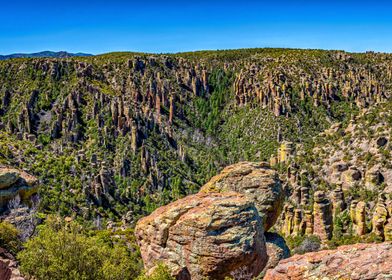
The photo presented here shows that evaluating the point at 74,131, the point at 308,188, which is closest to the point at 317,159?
the point at 308,188

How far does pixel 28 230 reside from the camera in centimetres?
4147

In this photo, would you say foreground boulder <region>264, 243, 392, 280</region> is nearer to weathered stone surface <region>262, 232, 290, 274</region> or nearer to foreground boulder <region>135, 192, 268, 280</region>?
foreground boulder <region>135, 192, 268, 280</region>

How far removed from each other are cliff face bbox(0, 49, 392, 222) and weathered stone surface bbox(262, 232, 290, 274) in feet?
213

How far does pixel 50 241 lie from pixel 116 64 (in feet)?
488

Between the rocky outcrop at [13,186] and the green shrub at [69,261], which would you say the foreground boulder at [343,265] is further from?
the rocky outcrop at [13,186]

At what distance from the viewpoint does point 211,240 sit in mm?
20609

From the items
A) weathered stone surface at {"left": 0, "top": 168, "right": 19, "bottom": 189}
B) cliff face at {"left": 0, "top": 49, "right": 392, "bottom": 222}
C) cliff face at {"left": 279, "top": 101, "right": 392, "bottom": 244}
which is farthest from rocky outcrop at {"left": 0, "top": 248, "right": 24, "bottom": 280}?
cliff face at {"left": 0, "top": 49, "right": 392, "bottom": 222}

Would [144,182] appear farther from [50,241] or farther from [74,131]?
[50,241]

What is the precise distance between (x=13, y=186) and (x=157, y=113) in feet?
367

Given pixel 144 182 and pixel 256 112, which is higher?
pixel 256 112

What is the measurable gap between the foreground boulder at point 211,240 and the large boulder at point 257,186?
20.9 feet

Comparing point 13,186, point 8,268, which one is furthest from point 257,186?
point 13,186

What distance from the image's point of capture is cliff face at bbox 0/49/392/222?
10606 cm

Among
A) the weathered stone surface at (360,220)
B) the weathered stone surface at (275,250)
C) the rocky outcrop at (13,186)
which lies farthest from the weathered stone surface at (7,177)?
the weathered stone surface at (360,220)
